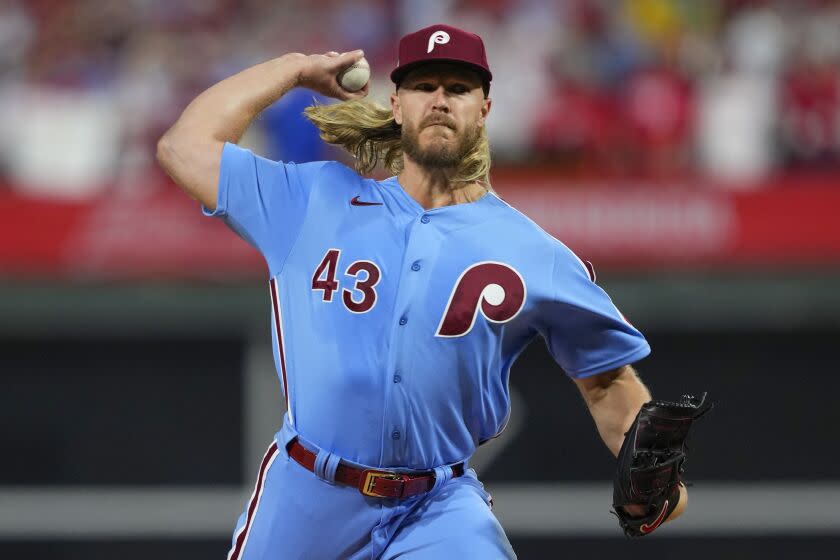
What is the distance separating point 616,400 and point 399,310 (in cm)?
72

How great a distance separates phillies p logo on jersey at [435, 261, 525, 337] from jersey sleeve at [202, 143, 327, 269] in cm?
48

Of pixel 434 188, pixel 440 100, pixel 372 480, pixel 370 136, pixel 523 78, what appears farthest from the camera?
pixel 523 78

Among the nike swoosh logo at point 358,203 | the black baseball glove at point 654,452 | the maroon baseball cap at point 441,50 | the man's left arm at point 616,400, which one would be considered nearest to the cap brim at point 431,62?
the maroon baseball cap at point 441,50

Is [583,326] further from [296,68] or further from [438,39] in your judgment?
[296,68]

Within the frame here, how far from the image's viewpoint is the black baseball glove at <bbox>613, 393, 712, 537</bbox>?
3.54 meters

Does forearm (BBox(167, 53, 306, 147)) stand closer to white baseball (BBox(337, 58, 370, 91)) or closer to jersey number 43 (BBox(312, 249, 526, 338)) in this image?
white baseball (BBox(337, 58, 370, 91))

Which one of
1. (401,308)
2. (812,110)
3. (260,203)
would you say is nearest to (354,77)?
(260,203)

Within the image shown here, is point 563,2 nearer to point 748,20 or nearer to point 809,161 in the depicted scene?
point 748,20

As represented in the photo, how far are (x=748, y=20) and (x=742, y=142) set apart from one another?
1245 mm

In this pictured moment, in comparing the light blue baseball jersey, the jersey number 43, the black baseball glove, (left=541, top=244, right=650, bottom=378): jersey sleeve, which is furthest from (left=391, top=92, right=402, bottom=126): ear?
the black baseball glove

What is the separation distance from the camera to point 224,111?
3701 millimetres

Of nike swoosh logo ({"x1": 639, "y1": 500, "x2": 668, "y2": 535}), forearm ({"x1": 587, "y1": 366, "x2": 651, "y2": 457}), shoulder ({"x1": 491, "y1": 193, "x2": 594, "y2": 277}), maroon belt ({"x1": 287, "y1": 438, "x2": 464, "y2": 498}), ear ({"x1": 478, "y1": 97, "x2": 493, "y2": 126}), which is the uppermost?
ear ({"x1": 478, "y1": 97, "x2": 493, "y2": 126})

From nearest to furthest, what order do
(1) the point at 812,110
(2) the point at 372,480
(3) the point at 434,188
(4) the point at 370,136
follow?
1. (2) the point at 372,480
2. (3) the point at 434,188
3. (4) the point at 370,136
4. (1) the point at 812,110

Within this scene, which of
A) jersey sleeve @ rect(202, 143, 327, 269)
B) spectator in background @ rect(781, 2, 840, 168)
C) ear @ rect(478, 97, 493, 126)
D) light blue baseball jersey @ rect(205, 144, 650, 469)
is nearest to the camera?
light blue baseball jersey @ rect(205, 144, 650, 469)
